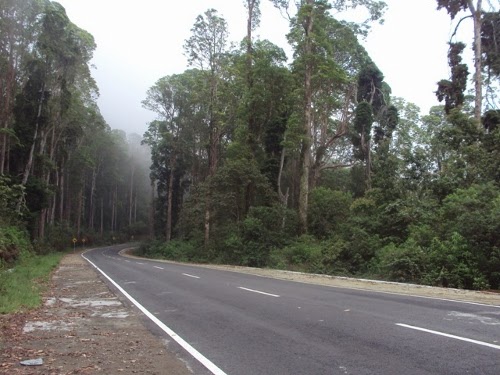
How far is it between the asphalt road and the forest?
22.7 feet

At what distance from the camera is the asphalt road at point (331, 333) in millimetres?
5703

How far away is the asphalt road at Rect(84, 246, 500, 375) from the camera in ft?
18.7

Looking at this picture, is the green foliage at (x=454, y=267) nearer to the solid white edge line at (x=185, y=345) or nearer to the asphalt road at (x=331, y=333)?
the asphalt road at (x=331, y=333)

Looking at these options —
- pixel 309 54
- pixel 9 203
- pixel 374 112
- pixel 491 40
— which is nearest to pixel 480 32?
pixel 491 40

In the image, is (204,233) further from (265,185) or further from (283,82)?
(283,82)

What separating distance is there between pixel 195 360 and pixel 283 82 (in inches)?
1360

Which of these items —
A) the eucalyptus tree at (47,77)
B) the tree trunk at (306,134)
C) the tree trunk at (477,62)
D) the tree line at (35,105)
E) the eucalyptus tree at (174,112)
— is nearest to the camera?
the tree trunk at (477,62)

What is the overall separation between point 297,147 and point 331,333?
32.6 metres

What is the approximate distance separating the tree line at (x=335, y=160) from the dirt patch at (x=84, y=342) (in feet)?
38.9

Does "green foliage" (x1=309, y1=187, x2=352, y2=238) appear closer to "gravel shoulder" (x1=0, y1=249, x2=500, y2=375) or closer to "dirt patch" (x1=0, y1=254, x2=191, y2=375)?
"gravel shoulder" (x1=0, y1=249, x2=500, y2=375)

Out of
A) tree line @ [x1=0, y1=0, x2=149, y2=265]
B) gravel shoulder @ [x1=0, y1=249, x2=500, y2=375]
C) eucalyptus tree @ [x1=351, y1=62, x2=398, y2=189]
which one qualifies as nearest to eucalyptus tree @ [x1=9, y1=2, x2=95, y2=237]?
tree line @ [x1=0, y1=0, x2=149, y2=265]

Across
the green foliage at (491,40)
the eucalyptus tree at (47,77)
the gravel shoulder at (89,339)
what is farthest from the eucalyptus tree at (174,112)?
the gravel shoulder at (89,339)

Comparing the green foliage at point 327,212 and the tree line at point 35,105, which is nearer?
the green foliage at point 327,212

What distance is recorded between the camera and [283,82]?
3853 cm
